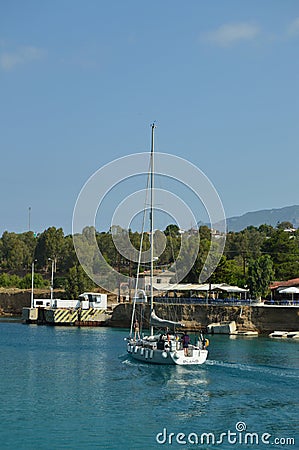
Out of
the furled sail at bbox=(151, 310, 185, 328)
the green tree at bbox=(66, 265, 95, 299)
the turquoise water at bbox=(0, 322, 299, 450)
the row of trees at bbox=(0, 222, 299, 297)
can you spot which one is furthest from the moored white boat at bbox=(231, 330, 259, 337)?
the green tree at bbox=(66, 265, 95, 299)

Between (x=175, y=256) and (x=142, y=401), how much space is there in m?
80.3

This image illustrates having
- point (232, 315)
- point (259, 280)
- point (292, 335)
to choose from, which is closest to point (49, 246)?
point (259, 280)

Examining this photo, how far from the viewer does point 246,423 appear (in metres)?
35.0

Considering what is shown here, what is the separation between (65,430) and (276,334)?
53725 millimetres

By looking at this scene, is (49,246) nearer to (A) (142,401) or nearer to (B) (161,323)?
(B) (161,323)

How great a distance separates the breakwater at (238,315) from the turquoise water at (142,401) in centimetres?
2161

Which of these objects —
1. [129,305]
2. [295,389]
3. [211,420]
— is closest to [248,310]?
[129,305]

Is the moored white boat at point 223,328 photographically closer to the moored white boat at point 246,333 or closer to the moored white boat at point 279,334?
the moored white boat at point 246,333

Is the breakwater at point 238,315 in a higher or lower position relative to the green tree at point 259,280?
lower

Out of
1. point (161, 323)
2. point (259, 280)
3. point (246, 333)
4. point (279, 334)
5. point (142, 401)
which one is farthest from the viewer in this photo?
point (259, 280)

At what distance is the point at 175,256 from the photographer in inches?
4734

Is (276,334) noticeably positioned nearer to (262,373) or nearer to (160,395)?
(262,373)

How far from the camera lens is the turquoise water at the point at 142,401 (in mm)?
32156

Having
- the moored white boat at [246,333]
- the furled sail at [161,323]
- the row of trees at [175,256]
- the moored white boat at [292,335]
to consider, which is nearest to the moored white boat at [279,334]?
the moored white boat at [292,335]
